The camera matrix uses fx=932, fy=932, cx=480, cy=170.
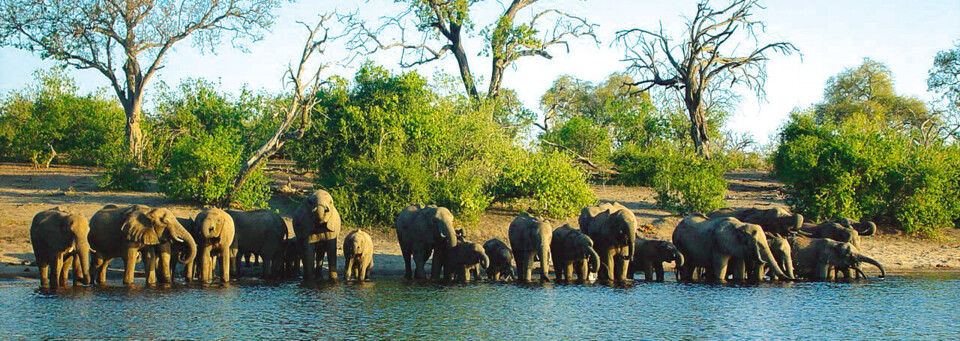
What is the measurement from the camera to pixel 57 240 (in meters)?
17.1

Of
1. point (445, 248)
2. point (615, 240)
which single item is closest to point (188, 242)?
point (445, 248)

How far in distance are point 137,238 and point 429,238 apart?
6366mm

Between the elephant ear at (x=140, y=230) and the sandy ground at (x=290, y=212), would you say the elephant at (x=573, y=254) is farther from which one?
the elephant ear at (x=140, y=230)

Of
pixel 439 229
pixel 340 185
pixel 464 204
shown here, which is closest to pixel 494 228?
pixel 464 204

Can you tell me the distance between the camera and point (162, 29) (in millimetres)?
37844

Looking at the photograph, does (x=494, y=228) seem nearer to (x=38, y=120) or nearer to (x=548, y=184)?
(x=548, y=184)

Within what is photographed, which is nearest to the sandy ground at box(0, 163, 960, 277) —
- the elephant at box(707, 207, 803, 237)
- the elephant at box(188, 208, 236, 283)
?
the elephant at box(188, 208, 236, 283)

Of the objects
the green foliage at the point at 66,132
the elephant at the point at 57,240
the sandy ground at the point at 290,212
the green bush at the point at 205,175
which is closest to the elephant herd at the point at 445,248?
the elephant at the point at 57,240

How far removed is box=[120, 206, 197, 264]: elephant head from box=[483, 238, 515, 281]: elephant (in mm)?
6343

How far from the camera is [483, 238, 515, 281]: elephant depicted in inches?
809

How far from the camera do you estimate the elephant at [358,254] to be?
19.8m

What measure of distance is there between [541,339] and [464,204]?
45.0ft

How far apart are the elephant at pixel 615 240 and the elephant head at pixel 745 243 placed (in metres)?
1.95

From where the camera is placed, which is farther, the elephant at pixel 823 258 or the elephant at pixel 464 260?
the elephant at pixel 823 258
